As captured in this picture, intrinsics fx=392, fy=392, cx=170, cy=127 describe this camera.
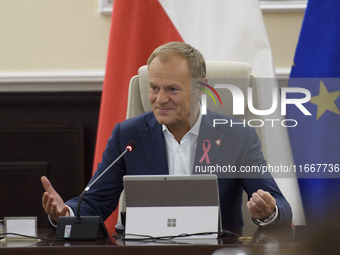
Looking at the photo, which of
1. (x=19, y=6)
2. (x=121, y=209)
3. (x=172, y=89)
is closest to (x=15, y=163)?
(x=19, y=6)

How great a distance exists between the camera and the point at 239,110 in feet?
5.38

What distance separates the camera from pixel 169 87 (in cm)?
151

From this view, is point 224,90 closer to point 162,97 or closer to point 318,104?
point 162,97

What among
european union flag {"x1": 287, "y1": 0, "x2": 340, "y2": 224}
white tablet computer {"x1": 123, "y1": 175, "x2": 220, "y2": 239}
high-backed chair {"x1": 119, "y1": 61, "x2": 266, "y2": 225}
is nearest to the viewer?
white tablet computer {"x1": 123, "y1": 175, "x2": 220, "y2": 239}

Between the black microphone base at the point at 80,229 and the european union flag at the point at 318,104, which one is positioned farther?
the european union flag at the point at 318,104

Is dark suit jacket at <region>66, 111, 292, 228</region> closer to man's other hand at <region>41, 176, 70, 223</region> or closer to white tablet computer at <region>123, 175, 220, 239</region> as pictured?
man's other hand at <region>41, 176, 70, 223</region>

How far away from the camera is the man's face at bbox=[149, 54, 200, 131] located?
4.91ft

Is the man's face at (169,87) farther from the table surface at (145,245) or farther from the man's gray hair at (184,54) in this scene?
the table surface at (145,245)

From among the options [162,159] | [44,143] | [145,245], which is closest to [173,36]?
[162,159]

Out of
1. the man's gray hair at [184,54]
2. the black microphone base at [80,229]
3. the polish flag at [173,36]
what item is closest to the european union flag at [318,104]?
the polish flag at [173,36]

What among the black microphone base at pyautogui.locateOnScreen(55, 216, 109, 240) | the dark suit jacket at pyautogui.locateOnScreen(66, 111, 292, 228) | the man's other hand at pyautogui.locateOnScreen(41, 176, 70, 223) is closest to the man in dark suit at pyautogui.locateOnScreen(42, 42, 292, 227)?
the dark suit jacket at pyautogui.locateOnScreen(66, 111, 292, 228)

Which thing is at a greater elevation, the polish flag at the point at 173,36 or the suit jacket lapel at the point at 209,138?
the polish flag at the point at 173,36

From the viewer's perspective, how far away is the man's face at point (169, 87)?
4.91 ft

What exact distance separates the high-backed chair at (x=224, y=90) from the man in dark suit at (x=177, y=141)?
8 cm
